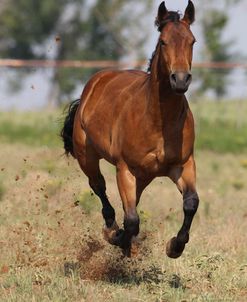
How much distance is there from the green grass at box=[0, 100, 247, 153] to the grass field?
6.93 meters

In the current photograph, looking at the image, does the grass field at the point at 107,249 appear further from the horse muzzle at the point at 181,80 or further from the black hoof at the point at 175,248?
the horse muzzle at the point at 181,80

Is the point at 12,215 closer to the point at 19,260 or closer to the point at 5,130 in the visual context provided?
the point at 19,260

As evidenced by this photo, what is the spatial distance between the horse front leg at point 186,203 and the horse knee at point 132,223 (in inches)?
11.5

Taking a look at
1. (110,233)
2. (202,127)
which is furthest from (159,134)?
(202,127)

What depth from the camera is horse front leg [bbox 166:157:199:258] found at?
22.8 ft

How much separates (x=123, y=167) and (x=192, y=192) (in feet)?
1.99

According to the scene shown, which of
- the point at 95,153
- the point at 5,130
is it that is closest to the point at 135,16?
the point at 5,130

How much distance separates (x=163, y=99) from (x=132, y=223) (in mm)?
999

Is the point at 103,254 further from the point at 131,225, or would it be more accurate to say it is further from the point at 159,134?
the point at 159,134

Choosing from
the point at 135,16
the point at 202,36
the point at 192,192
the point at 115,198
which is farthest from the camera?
the point at 135,16

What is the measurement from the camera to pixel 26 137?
877 inches

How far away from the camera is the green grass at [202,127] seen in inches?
854

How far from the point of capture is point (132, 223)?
7.07 metres

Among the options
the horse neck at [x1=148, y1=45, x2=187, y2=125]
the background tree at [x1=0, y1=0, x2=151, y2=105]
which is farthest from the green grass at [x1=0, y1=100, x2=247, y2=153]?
the background tree at [x1=0, y1=0, x2=151, y2=105]
